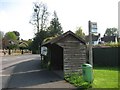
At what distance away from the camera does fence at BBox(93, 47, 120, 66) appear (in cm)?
3169

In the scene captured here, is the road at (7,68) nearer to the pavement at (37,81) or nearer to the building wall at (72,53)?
the pavement at (37,81)

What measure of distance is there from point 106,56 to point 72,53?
448 inches

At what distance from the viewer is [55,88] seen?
52.1 feet

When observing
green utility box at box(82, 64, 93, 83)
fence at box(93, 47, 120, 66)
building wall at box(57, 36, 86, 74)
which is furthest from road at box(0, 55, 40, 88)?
fence at box(93, 47, 120, 66)

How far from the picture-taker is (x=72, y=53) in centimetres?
2169

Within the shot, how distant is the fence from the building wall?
34.4 feet

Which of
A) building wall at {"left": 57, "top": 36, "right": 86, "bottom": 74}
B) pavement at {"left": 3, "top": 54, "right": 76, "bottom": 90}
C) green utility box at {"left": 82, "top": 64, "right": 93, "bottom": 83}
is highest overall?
building wall at {"left": 57, "top": 36, "right": 86, "bottom": 74}

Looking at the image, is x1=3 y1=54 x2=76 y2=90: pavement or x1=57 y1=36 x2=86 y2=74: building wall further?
x1=57 y1=36 x2=86 y2=74: building wall

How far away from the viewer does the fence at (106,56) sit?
104 feet

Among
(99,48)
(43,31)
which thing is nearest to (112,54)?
(99,48)

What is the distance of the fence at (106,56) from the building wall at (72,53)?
1048 cm

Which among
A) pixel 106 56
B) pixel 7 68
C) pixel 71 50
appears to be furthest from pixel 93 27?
pixel 106 56

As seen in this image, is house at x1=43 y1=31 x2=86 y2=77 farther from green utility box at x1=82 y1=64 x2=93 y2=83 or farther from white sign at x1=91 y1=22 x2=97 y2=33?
green utility box at x1=82 y1=64 x2=93 y2=83

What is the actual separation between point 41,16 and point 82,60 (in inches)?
2299
